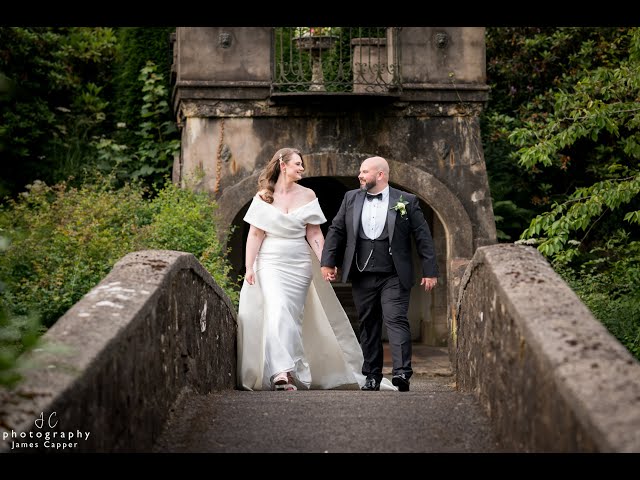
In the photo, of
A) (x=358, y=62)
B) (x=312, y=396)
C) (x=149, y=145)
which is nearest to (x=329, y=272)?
(x=312, y=396)

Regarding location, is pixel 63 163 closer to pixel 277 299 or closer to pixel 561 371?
pixel 277 299

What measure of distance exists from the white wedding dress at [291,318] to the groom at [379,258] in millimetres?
593

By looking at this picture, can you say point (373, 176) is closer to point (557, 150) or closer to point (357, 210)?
point (357, 210)

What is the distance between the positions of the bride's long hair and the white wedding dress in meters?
0.08

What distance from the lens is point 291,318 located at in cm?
790

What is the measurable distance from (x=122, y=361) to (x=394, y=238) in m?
3.86

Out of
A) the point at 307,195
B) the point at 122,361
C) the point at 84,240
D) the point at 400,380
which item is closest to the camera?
the point at 122,361

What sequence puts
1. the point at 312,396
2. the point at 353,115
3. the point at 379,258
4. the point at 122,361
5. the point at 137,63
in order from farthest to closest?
the point at 137,63
the point at 353,115
the point at 379,258
the point at 312,396
the point at 122,361

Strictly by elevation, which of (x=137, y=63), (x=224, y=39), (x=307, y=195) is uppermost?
(x=137, y=63)

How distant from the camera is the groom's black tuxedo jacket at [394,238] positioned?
7.18 m

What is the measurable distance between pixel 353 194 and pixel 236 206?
5148 millimetres

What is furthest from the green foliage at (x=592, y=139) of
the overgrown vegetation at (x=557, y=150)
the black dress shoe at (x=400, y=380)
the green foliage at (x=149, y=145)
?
the green foliage at (x=149, y=145)

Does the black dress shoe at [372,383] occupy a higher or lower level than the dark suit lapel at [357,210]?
lower

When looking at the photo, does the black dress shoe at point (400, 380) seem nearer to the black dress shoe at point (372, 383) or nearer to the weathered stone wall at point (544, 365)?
the black dress shoe at point (372, 383)
